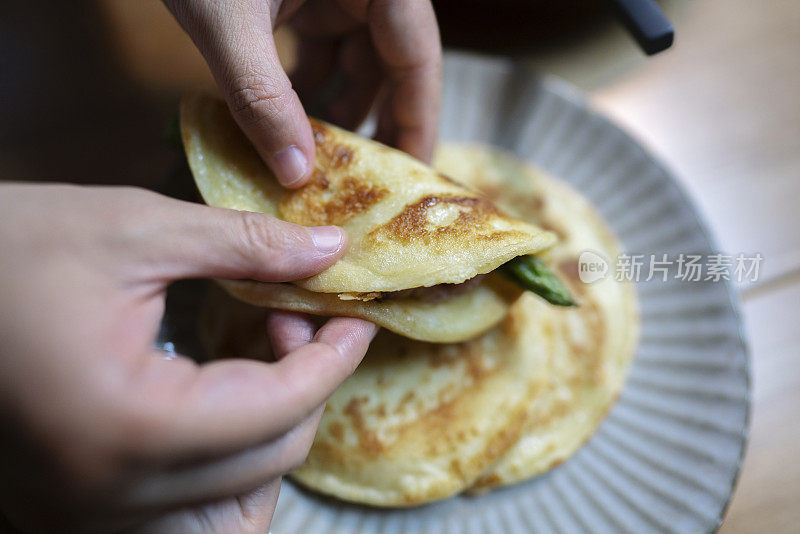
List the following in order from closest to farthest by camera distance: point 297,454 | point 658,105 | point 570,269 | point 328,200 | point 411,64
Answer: point 297,454, point 328,200, point 411,64, point 570,269, point 658,105

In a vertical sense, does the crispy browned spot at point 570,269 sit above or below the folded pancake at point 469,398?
above

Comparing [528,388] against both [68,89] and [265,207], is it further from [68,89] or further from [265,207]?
[68,89]

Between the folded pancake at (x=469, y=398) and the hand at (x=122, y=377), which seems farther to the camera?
the folded pancake at (x=469, y=398)

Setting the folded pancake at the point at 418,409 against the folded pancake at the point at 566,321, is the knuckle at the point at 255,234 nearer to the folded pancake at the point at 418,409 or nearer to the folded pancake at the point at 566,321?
the folded pancake at the point at 418,409

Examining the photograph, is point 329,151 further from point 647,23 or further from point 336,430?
point 647,23

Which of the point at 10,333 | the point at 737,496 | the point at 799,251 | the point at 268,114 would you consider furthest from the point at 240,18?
the point at 799,251

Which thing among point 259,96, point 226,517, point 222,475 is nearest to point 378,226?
point 259,96

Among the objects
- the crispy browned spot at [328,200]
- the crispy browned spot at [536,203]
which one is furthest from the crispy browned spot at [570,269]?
the crispy browned spot at [328,200]
